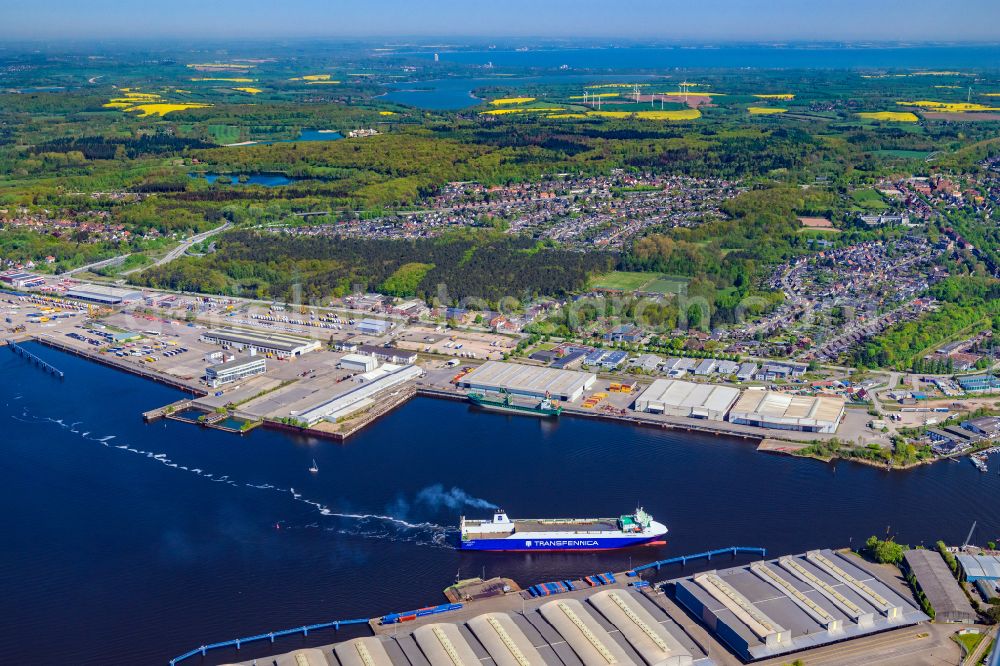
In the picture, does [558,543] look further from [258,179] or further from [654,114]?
[654,114]

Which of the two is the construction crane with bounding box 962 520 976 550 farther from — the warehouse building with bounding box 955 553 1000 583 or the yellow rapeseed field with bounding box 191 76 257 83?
the yellow rapeseed field with bounding box 191 76 257 83

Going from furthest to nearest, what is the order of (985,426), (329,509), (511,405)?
(511,405), (985,426), (329,509)

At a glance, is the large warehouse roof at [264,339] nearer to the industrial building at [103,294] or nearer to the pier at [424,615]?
the industrial building at [103,294]

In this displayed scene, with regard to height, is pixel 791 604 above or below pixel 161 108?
below

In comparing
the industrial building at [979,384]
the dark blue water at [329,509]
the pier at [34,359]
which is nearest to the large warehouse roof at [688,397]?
the dark blue water at [329,509]

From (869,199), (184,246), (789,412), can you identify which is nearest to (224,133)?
(184,246)

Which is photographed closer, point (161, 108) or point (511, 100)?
point (161, 108)
